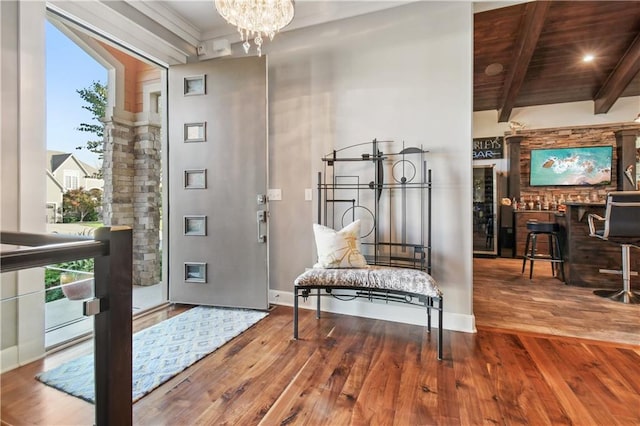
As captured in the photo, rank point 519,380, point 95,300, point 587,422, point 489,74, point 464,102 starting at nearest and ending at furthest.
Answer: point 95,300 < point 587,422 < point 519,380 < point 464,102 < point 489,74

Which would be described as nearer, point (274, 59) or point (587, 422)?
point (587, 422)

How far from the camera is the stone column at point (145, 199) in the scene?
3.75 metres

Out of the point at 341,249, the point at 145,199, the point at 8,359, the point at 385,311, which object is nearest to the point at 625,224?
the point at 385,311

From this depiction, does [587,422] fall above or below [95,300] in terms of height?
below

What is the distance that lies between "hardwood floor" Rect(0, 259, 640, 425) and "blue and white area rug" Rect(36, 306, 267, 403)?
0.07m

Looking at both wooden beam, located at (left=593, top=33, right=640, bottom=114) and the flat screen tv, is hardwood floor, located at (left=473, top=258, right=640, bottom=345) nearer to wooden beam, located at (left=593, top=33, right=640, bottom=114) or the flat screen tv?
the flat screen tv

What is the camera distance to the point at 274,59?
10.1 ft

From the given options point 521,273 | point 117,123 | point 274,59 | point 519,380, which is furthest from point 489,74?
point 117,123

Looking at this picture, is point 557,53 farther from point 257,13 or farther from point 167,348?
point 167,348

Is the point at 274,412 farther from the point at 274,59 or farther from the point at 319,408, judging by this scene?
the point at 274,59

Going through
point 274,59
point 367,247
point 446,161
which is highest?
point 274,59

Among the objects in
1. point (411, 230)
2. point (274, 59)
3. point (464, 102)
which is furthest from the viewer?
point (274, 59)

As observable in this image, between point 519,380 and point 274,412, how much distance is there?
1.38 metres

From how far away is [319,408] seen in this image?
1.48 m
